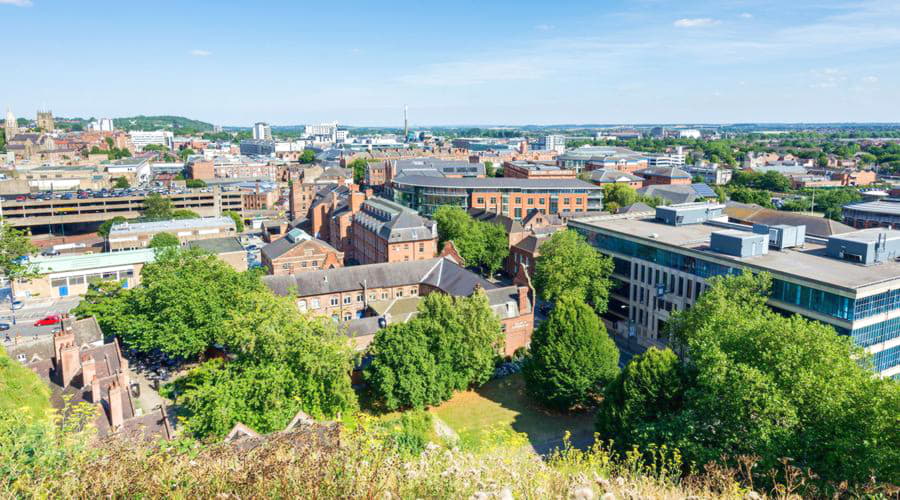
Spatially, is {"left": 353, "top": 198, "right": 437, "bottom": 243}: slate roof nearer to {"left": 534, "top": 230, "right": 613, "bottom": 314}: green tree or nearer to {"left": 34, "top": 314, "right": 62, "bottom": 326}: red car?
{"left": 534, "top": 230, "right": 613, "bottom": 314}: green tree

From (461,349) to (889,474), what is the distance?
83.2ft

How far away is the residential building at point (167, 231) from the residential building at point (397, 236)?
103ft

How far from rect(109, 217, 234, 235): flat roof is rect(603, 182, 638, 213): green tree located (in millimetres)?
70057

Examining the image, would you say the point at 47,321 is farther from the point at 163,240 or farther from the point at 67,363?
Result: the point at 67,363

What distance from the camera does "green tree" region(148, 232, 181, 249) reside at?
81831 mm

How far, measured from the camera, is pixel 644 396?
1270 inches

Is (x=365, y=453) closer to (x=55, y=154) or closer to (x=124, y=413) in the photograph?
(x=124, y=413)

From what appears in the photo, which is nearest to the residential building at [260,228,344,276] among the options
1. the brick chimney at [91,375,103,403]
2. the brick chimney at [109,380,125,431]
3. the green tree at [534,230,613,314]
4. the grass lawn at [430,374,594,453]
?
the green tree at [534,230,613,314]

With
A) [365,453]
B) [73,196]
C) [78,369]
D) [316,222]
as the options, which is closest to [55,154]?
[73,196]

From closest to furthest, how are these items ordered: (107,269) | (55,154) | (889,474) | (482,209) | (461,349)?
(889,474)
(461,349)
(107,269)
(482,209)
(55,154)

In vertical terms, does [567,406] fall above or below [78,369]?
below

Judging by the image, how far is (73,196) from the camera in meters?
116

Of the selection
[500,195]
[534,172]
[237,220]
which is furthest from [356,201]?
[534,172]

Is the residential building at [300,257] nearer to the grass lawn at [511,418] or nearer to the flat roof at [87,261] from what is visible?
the flat roof at [87,261]
